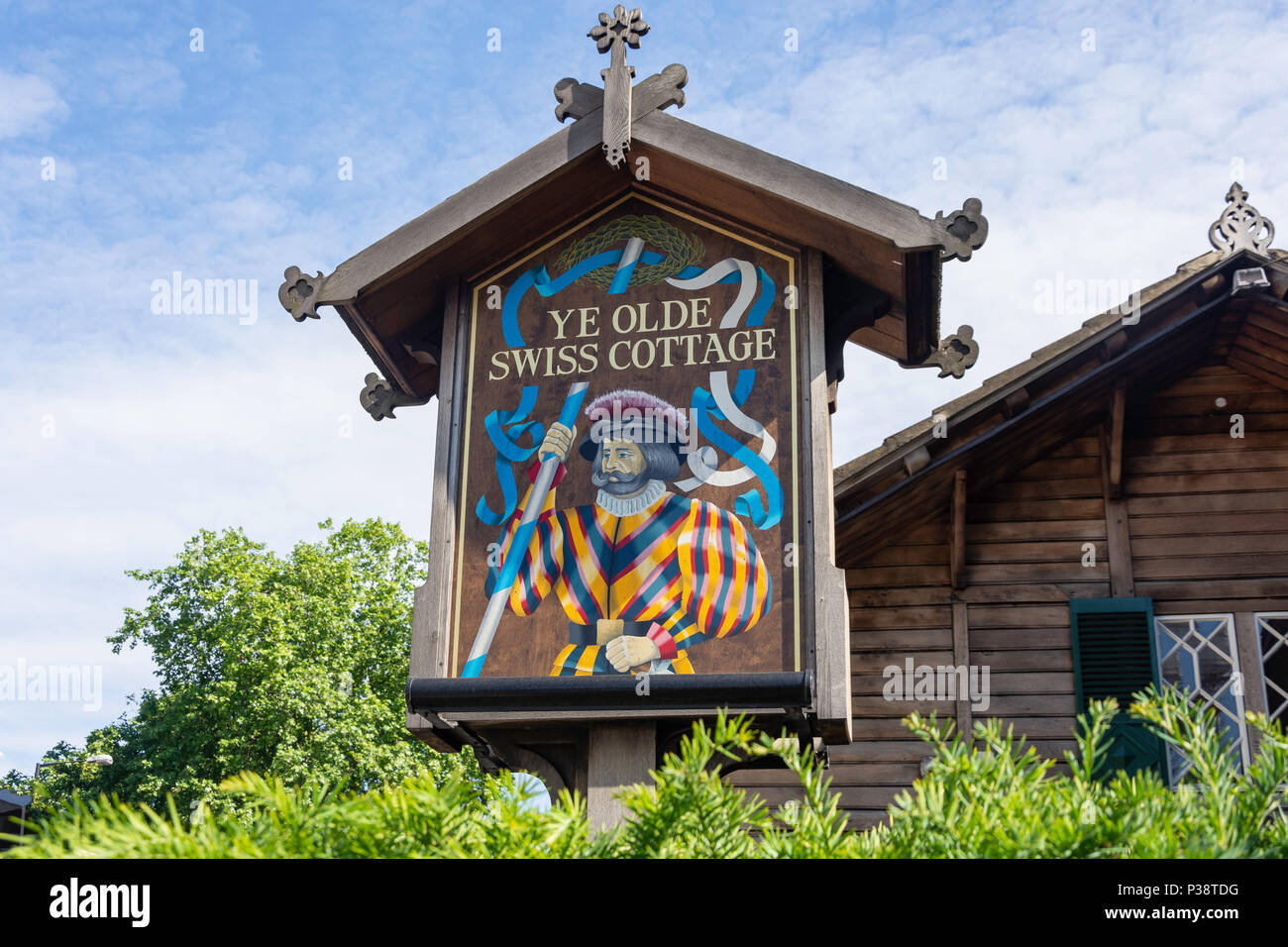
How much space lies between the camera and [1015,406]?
31.9 feet

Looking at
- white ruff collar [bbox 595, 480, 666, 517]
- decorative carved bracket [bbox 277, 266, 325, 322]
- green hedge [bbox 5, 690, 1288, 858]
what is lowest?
green hedge [bbox 5, 690, 1288, 858]

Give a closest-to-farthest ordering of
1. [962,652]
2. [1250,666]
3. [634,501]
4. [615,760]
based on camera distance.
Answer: [615,760] < [634,501] < [1250,666] < [962,652]

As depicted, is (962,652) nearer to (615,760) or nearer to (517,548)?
(615,760)

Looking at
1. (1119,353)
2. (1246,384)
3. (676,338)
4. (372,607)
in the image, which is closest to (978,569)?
(1119,353)

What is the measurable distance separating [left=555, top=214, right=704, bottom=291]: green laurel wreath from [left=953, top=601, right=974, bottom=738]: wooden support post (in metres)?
3.94

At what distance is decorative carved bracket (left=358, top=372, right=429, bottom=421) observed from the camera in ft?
28.6

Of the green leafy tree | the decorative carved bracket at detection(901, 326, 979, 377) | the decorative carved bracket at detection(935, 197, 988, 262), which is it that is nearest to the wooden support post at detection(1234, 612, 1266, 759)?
the decorative carved bracket at detection(901, 326, 979, 377)

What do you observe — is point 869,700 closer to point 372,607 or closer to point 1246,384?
point 1246,384

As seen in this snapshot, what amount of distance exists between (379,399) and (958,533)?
4.63 meters

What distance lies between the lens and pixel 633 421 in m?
7.47

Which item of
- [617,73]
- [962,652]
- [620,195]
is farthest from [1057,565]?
[617,73]

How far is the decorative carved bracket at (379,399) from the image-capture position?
8.71 metres

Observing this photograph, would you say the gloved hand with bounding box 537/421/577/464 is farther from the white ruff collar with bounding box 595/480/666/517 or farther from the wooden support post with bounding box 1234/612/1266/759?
Answer: the wooden support post with bounding box 1234/612/1266/759
